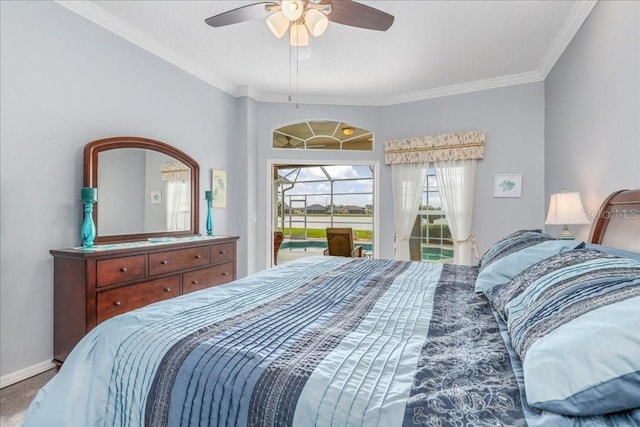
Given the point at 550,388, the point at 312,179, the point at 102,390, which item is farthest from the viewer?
the point at 312,179

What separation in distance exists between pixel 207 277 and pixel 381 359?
2.73m

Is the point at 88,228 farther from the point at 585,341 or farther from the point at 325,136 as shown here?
the point at 325,136

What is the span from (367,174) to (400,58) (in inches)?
171

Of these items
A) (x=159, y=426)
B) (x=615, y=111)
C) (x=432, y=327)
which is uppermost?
(x=615, y=111)

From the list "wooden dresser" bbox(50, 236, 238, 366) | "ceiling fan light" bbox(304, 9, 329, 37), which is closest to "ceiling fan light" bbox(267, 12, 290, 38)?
"ceiling fan light" bbox(304, 9, 329, 37)

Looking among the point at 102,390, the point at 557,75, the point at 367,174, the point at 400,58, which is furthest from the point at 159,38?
the point at 367,174

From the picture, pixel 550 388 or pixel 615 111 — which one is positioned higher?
pixel 615 111

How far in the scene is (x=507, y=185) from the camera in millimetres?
4004

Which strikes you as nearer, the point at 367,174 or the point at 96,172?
the point at 96,172

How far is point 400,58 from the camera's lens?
136 inches

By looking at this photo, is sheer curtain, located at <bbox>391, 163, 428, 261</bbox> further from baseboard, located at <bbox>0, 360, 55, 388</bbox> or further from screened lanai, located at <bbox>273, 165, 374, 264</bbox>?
baseboard, located at <bbox>0, 360, 55, 388</bbox>

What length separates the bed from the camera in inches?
27.3

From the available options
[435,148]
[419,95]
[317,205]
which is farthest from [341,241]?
[317,205]

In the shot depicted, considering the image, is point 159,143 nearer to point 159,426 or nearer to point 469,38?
point 159,426
